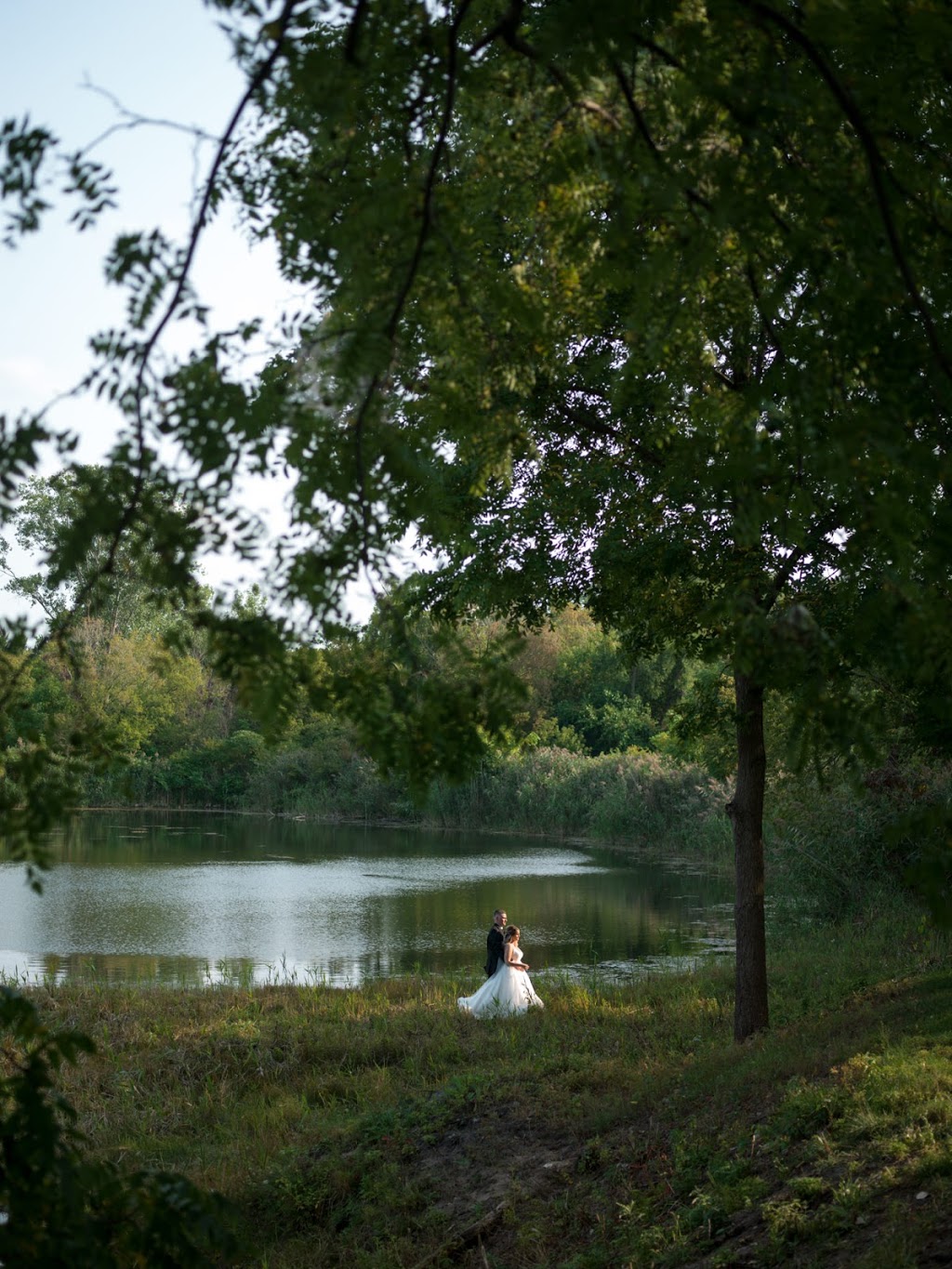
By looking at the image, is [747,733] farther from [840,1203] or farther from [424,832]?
[424,832]

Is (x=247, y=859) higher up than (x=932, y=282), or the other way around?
(x=932, y=282)

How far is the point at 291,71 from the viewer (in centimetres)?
275

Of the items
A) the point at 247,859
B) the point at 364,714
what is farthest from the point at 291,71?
the point at 247,859

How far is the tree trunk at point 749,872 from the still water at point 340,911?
7101 millimetres

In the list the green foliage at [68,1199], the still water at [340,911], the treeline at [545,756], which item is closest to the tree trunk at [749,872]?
the treeline at [545,756]

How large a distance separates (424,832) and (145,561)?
4671 cm

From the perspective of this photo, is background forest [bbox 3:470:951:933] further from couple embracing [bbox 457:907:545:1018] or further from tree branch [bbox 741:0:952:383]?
couple embracing [bbox 457:907:545:1018]

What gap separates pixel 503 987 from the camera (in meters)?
14.2

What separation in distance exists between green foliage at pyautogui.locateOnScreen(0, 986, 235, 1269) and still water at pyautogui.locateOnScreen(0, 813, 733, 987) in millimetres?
14345

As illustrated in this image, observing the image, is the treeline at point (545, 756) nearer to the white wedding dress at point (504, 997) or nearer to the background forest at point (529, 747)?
the background forest at point (529, 747)

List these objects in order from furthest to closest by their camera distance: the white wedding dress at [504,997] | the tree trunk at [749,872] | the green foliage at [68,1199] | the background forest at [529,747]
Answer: the white wedding dress at [504,997] → the tree trunk at [749,872] → the background forest at [529,747] → the green foliage at [68,1199]

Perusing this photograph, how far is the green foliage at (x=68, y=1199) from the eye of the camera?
Result: 8.61 feet

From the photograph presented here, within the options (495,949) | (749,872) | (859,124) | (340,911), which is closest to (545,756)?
(340,911)

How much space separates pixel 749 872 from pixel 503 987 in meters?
4.71
